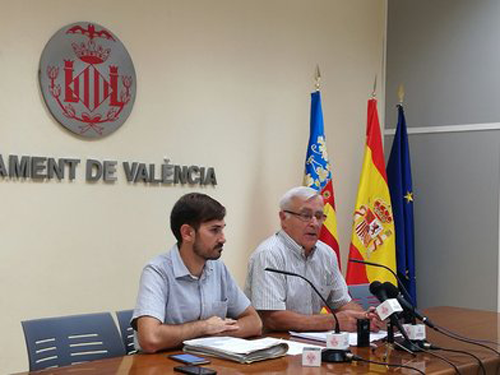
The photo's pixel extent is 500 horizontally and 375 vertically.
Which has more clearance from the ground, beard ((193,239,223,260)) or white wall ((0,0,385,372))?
white wall ((0,0,385,372))

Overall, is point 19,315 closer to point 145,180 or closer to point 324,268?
point 145,180

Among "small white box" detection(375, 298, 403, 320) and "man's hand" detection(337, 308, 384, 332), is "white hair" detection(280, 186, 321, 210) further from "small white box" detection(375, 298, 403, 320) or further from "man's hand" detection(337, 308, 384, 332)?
"small white box" detection(375, 298, 403, 320)

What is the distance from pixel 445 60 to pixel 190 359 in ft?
12.1

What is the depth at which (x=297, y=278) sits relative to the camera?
11.4 feet

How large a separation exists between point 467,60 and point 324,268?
2.38 metres

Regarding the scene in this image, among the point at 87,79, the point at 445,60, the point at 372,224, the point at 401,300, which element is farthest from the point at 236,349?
the point at 445,60

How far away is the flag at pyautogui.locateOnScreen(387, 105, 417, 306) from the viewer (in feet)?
17.1

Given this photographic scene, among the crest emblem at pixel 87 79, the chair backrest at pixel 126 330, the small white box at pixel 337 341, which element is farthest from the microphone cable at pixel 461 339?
the crest emblem at pixel 87 79

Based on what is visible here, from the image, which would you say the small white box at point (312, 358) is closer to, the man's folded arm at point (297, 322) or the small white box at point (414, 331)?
the small white box at point (414, 331)

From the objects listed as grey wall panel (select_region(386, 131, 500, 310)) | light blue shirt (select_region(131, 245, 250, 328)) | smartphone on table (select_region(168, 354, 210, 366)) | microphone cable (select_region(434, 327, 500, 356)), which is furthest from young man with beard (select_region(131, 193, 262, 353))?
grey wall panel (select_region(386, 131, 500, 310))

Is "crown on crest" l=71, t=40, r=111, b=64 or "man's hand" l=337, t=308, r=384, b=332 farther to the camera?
"crown on crest" l=71, t=40, r=111, b=64

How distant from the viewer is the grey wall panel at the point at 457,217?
4.95 metres

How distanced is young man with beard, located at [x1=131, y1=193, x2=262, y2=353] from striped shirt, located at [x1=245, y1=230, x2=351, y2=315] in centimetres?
24

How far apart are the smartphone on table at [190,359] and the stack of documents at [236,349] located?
6 cm
